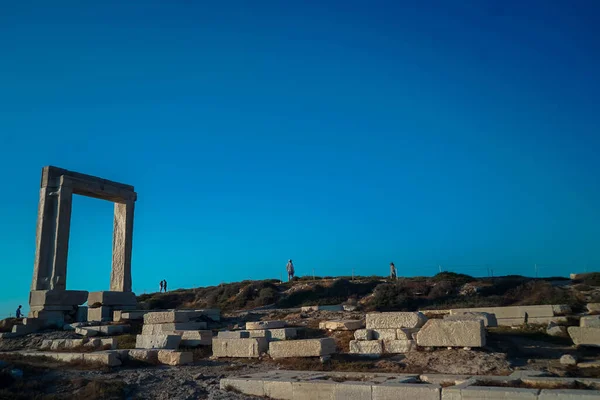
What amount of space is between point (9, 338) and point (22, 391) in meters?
10.8

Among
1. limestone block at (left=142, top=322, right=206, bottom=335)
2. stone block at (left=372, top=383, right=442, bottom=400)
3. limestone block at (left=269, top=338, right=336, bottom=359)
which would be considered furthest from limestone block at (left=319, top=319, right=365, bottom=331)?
stone block at (left=372, top=383, right=442, bottom=400)

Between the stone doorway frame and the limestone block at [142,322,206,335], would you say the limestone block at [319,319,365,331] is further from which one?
the stone doorway frame

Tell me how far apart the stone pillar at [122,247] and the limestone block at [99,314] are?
1850mm

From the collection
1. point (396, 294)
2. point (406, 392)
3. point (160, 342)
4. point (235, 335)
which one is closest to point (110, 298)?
point (160, 342)

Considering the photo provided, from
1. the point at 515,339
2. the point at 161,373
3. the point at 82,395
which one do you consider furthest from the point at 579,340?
the point at 82,395

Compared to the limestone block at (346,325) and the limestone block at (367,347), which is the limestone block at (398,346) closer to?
the limestone block at (367,347)

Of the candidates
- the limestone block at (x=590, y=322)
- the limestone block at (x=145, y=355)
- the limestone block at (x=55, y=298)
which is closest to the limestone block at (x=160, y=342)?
the limestone block at (x=145, y=355)

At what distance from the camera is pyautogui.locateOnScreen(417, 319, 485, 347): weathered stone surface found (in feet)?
37.8

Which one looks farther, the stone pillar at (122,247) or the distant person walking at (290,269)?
the distant person walking at (290,269)

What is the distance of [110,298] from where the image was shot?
73.2 ft

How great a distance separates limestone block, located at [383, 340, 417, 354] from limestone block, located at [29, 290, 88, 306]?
14788mm

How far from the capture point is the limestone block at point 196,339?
15.1 m

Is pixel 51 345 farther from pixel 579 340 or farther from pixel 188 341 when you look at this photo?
pixel 579 340

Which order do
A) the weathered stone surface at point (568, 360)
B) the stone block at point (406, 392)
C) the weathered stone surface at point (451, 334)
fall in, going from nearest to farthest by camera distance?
the stone block at point (406, 392), the weathered stone surface at point (568, 360), the weathered stone surface at point (451, 334)
